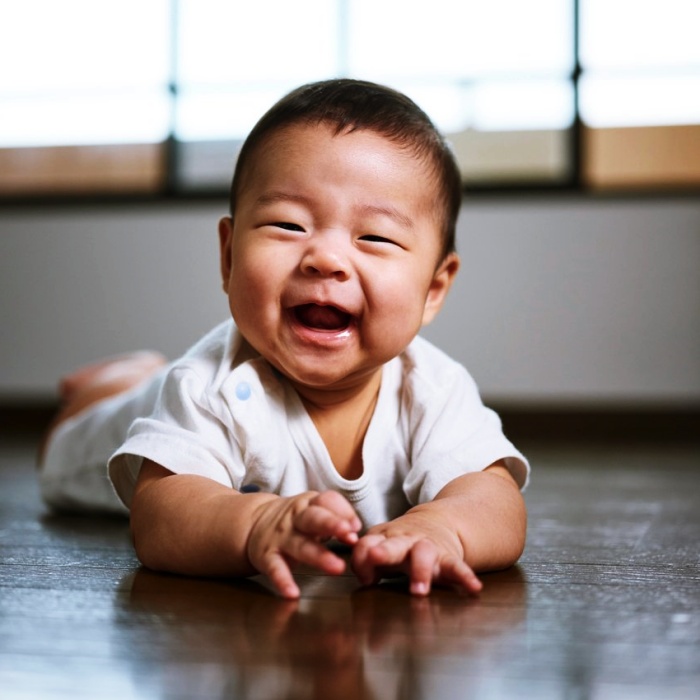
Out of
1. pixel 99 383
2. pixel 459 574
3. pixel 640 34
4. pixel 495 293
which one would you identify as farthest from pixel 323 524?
pixel 640 34

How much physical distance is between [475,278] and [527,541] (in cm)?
182

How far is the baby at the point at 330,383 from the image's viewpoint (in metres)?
0.83

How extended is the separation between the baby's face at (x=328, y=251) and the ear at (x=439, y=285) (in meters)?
0.08

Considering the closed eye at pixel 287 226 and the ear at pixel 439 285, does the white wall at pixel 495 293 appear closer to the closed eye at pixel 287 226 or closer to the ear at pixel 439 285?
the ear at pixel 439 285

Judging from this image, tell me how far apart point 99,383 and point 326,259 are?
0.86m

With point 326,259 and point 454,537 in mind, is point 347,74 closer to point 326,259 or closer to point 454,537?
point 326,259

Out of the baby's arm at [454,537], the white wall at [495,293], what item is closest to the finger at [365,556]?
the baby's arm at [454,537]

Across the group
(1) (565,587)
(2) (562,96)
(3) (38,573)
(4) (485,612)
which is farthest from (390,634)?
(2) (562,96)

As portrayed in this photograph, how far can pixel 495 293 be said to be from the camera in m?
2.81

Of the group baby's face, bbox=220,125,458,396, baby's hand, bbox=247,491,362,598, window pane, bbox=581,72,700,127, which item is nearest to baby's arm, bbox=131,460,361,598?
baby's hand, bbox=247,491,362,598

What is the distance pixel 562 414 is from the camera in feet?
9.12

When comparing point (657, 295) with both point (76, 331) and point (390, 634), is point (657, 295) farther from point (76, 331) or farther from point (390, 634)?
point (390, 634)

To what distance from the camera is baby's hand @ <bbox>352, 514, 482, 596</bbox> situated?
735 millimetres

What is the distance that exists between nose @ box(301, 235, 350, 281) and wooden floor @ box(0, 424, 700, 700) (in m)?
0.26
